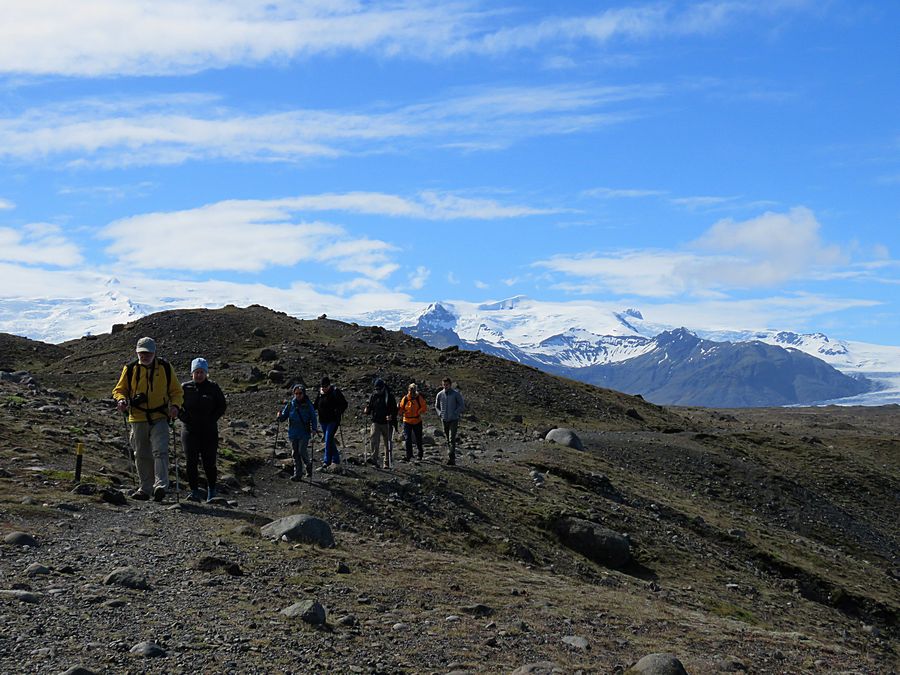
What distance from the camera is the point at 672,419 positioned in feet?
215

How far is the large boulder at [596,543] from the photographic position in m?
25.5

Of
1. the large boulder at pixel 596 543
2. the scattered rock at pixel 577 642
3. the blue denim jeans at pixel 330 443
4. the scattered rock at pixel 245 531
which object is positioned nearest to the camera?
the scattered rock at pixel 577 642

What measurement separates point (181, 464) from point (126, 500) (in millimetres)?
7549

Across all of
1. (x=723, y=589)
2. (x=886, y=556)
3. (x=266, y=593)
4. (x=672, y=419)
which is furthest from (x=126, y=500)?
(x=672, y=419)

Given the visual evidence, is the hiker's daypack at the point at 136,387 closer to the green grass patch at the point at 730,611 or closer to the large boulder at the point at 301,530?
the large boulder at the point at 301,530

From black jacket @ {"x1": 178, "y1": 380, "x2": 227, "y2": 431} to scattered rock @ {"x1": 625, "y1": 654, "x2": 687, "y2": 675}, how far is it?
10218mm

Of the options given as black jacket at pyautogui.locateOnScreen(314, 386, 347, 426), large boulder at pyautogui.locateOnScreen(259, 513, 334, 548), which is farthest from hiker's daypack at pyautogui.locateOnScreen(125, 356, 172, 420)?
black jacket at pyautogui.locateOnScreen(314, 386, 347, 426)

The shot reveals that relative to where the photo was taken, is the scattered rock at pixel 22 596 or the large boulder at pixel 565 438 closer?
the scattered rock at pixel 22 596

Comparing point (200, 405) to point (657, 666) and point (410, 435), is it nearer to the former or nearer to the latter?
point (657, 666)

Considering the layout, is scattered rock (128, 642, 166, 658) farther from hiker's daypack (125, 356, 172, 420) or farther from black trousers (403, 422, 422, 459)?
black trousers (403, 422, 422, 459)

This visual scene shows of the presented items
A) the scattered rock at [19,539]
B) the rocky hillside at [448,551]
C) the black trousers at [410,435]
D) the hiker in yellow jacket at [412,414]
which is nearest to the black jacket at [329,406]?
the rocky hillside at [448,551]

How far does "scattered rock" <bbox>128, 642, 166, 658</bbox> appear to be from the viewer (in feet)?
30.9

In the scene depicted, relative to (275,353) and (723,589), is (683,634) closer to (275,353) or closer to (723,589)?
(723,589)

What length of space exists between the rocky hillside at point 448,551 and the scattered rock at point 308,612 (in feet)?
0.12
